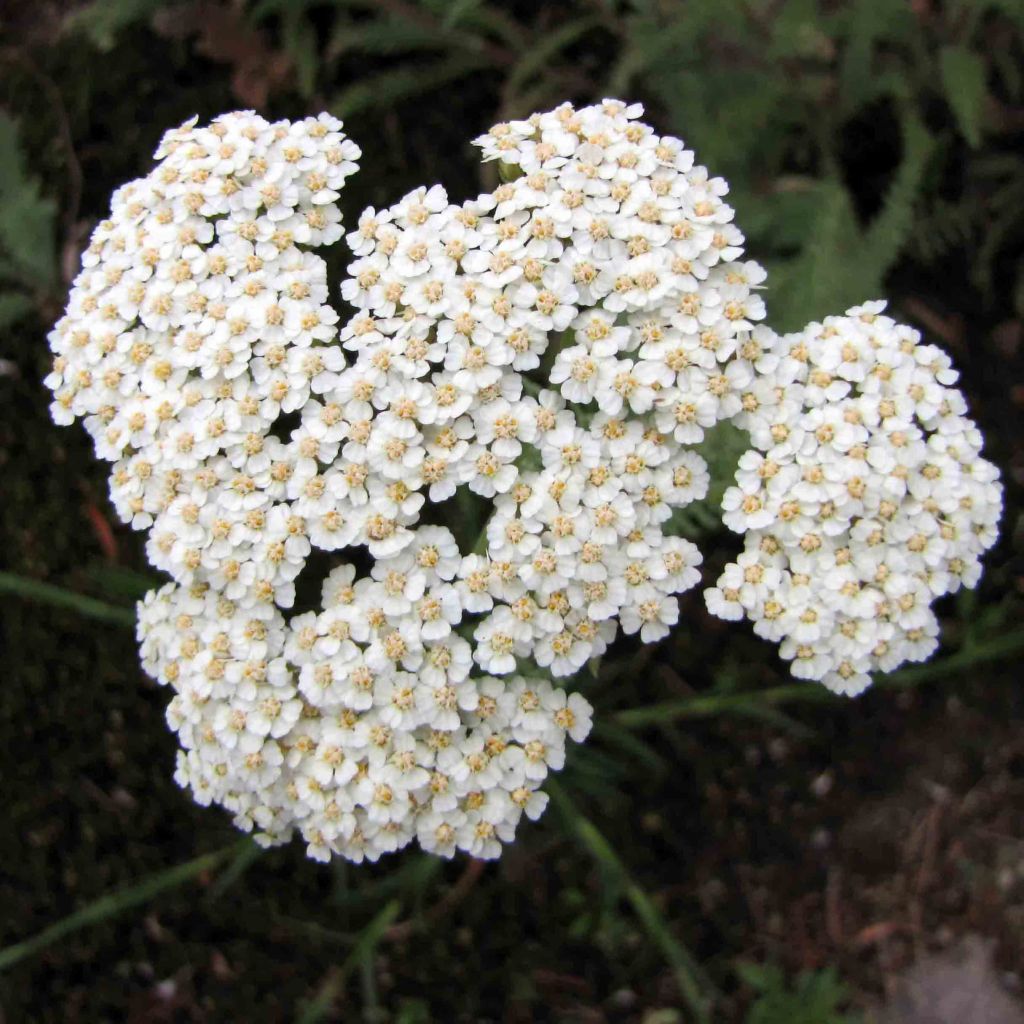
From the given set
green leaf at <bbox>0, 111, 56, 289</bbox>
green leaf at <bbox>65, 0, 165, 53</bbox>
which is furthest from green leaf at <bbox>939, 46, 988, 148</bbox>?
green leaf at <bbox>0, 111, 56, 289</bbox>

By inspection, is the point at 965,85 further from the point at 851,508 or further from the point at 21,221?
the point at 21,221

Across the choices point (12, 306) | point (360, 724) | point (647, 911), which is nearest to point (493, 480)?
point (360, 724)

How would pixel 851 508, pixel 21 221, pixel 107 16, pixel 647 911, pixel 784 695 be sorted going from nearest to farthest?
pixel 851 508
pixel 647 911
pixel 784 695
pixel 21 221
pixel 107 16

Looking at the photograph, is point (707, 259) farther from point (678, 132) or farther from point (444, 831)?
point (678, 132)

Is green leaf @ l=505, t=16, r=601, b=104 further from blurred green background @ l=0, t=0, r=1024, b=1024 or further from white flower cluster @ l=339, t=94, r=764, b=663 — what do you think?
white flower cluster @ l=339, t=94, r=764, b=663

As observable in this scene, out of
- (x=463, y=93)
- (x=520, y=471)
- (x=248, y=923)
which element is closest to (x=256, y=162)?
(x=520, y=471)

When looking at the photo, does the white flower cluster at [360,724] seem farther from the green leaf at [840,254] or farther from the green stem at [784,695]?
the green leaf at [840,254]

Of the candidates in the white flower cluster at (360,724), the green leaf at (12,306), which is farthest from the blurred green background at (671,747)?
the white flower cluster at (360,724)
